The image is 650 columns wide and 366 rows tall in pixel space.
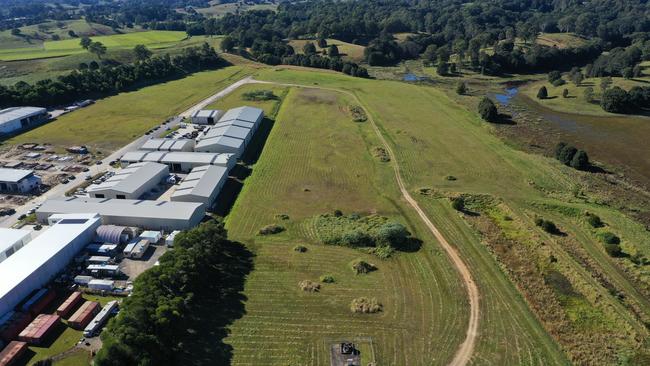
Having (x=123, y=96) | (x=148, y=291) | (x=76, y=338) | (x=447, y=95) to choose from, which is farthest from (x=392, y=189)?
(x=123, y=96)

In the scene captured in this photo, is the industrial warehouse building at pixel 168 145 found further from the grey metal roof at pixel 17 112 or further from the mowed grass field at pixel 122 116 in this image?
the grey metal roof at pixel 17 112

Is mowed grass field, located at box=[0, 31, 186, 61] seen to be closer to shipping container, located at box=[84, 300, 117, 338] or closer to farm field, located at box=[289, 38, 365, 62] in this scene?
farm field, located at box=[289, 38, 365, 62]

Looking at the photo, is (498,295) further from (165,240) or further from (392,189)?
(165,240)

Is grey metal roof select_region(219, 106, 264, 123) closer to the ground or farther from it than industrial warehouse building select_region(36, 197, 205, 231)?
farther from it

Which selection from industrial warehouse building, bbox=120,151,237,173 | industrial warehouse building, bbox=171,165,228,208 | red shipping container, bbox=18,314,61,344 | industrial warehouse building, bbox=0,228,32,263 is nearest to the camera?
red shipping container, bbox=18,314,61,344

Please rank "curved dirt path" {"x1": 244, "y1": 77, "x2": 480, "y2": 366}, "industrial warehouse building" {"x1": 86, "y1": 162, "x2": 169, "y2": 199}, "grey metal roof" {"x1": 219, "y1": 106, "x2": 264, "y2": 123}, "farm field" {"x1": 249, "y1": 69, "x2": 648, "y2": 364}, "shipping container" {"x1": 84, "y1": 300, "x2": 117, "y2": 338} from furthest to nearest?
"grey metal roof" {"x1": 219, "y1": 106, "x2": 264, "y2": 123} → "industrial warehouse building" {"x1": 86, "y1": 162, "x2": 169, "y2": 199} → "farm field" {"x1": 249, "y1": 69, "x2": 648, "y2": 364} → "shipping container" {"x1": 84, "y1": 300, "x2": 117, "y2": 338} → "curved dirt path" {"x1": 244, "y1": 77, "x2": 480, "y2": 366}

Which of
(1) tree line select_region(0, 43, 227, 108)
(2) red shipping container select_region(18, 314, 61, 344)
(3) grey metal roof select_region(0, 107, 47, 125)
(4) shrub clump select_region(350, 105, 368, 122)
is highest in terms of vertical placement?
(1) tree line select_region(0, 43, 227, 108)

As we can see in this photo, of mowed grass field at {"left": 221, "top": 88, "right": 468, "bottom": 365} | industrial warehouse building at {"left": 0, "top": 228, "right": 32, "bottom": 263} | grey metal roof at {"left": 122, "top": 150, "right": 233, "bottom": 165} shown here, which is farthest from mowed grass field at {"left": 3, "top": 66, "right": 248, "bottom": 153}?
mowed grass field at {"left": 221, "top": 88, "right": 468, "bottom": 365}
